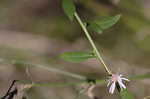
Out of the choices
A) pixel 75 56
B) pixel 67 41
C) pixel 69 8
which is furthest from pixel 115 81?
pixel 67 41

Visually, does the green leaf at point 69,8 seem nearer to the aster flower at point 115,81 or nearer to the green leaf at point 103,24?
the green leaf at point 103,24

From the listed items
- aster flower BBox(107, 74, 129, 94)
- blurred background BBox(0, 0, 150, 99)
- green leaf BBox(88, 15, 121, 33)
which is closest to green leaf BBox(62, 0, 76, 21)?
green leaf BBox(88, 15, 121, 33)

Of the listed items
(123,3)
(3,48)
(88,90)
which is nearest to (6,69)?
(3,48)

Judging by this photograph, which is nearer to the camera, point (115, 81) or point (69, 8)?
point (115, 81)

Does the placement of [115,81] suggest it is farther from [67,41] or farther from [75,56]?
[67,41]

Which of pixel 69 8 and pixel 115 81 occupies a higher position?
pixel 69 8

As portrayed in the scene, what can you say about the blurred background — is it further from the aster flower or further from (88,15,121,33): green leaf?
the aster flower

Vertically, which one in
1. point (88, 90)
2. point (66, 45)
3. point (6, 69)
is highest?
point (66, 45)

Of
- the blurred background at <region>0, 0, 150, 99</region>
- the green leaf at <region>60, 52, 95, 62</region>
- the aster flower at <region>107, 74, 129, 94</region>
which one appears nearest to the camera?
the aster flower at <region>107, 74, 129, 94</region>

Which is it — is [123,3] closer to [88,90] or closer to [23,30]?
[23,30]
